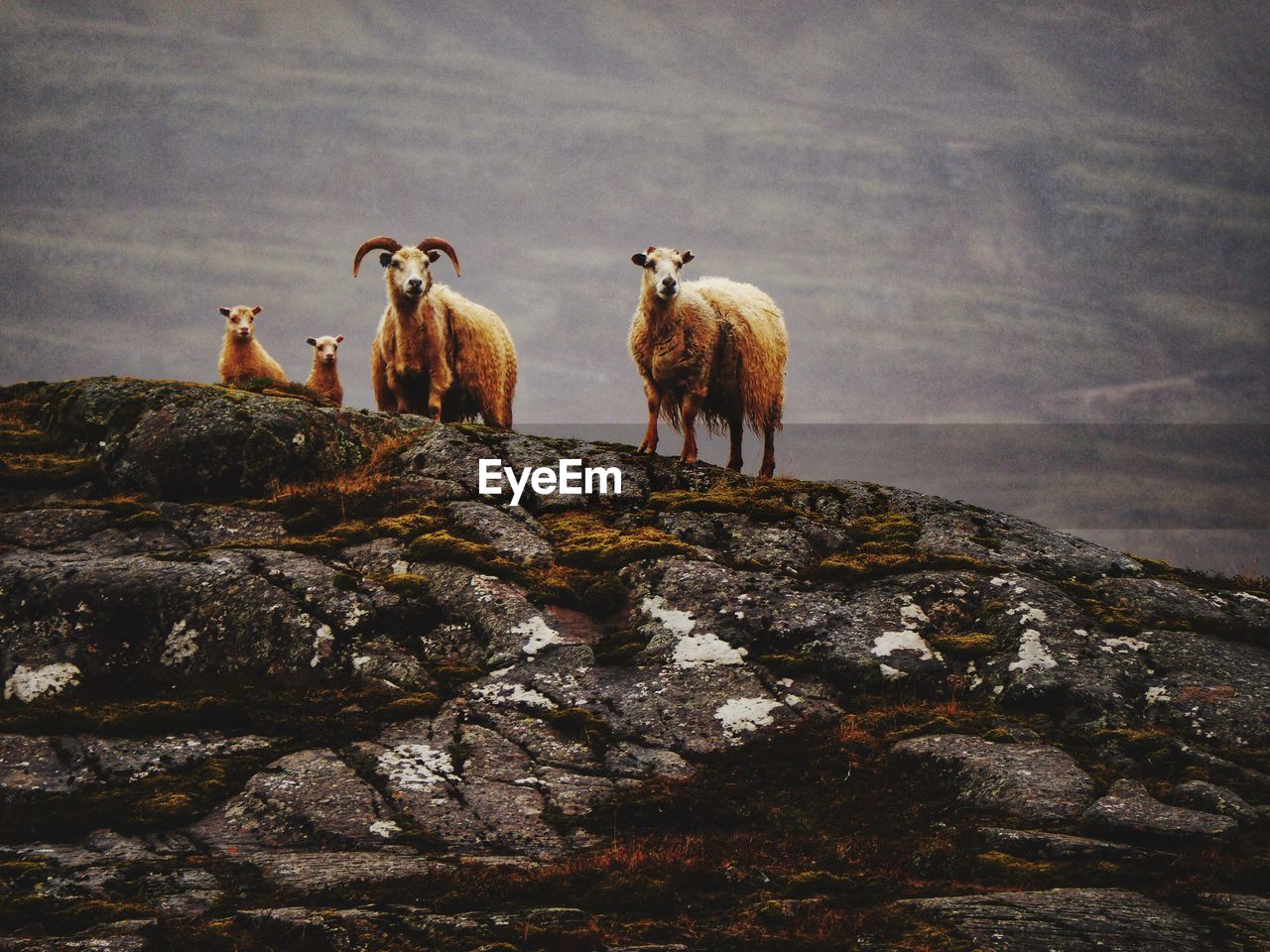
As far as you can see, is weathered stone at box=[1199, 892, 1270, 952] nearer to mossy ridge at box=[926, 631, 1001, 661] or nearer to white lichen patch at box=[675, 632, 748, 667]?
mossy ridge at box=[926, 631, 1001, 661]

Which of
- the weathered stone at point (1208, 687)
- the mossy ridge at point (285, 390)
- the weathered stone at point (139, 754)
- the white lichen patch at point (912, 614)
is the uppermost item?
the mossy ridge at point (285, 390)

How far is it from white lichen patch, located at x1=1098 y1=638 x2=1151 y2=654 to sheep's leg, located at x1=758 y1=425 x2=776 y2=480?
966 cm

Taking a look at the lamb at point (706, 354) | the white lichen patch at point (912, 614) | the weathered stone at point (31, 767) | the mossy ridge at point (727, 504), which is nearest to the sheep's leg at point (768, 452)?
the lamb at point (706, 354)

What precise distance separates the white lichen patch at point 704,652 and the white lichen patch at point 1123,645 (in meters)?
5.30

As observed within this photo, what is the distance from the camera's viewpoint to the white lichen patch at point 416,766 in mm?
11438

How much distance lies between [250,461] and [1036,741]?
14.3 metres

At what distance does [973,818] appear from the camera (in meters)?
10.8

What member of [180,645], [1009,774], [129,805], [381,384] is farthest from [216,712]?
[381,384]

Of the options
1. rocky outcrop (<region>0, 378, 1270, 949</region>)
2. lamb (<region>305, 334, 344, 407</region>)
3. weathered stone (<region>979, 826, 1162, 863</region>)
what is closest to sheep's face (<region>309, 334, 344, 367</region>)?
lamb (<region>305, 334, 344, 407</region>)

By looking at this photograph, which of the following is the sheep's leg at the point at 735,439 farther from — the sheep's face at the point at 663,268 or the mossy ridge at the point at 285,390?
the mossy ridge at the point at 285,390

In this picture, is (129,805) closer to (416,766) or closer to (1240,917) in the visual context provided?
(416,766)

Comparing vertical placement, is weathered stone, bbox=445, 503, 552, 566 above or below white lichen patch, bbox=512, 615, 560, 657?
above

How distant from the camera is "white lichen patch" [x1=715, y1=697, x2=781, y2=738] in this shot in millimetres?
12883

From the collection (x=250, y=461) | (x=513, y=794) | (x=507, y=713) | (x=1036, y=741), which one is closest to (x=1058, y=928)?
(x=1036, y=741)
